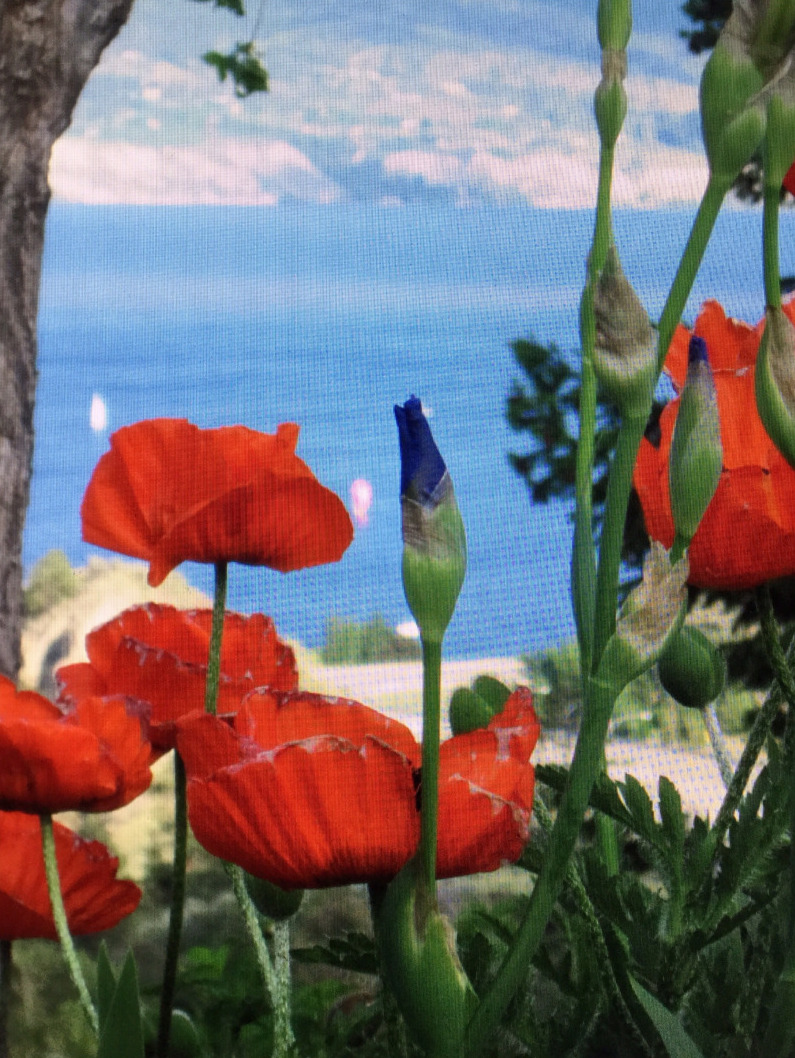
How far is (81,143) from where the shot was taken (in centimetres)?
47

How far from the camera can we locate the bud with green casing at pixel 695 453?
0.24 metres

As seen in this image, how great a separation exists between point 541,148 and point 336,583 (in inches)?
→ 6.9

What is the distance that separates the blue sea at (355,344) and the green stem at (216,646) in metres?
0.04

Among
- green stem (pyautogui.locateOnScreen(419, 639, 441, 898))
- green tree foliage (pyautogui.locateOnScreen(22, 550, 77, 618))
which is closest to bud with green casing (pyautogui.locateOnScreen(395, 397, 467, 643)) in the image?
green stem (pyautogui.locateOnScreen(419, 639, 441, 898))

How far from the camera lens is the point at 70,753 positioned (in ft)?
0.94

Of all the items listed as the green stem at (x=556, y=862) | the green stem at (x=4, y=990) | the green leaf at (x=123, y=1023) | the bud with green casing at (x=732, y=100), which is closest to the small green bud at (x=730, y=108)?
the bud with green casing at (x=732, y=100)

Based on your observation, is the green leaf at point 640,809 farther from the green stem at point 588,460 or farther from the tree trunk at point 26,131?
the tree trunk at point 26,131

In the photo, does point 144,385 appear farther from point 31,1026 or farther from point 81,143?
point 31,1026

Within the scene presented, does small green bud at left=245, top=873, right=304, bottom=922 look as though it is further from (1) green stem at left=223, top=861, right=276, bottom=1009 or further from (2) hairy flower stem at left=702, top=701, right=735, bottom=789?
(2) hairy flower stem at left=702, top=701, right=735, bottom=789

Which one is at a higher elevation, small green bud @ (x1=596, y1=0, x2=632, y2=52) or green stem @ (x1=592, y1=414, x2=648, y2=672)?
small green bud @ (x1=596, y1=0, x2=632, y2=52)

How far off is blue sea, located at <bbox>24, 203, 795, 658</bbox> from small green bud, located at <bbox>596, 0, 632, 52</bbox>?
0.12m

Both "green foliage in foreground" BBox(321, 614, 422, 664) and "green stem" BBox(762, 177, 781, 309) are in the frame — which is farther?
"green foliage in foreground" BBox(321, 614, 422, 664)

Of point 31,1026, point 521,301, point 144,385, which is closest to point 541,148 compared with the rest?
point 521,301

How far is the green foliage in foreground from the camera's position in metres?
0.36
